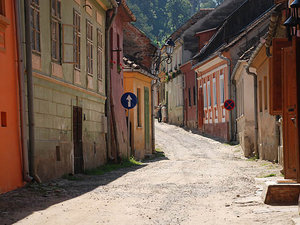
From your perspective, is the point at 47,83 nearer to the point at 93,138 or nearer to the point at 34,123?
the point at 34,123

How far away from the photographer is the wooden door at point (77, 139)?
17.4 metres

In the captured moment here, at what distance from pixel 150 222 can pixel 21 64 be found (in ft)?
17.3

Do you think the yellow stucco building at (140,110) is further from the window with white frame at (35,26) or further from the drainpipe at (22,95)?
the drainpipe at (22,95)

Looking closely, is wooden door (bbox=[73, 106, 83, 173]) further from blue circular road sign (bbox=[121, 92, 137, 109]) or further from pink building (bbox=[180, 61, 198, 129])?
pink building (bbox=[180, 61, 198, 129])

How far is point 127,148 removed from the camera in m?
24.1

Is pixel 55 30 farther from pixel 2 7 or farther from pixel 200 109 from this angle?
pixel 200 109

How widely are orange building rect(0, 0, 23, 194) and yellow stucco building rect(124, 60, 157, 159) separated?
15.4 metres

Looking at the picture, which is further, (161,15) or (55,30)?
(161,15)

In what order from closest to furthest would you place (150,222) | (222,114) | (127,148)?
(150,222), (127,148), (222,114)

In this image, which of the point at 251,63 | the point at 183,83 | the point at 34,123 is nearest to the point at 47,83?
the point at 34,123

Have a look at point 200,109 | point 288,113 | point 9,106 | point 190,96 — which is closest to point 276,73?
point 288,113

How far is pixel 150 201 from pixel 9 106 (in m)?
3.27

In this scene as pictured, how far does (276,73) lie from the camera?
1155cm

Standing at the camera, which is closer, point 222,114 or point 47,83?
point 47,83
